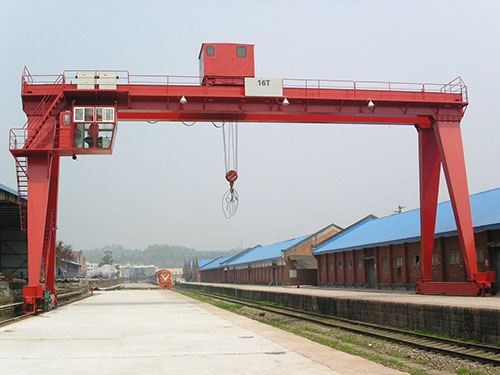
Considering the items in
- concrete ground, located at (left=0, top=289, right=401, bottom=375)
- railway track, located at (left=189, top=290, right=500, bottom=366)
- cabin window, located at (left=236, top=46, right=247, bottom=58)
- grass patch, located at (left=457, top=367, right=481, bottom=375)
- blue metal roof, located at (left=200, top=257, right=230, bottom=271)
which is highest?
cabin window, located at (left=236, top=46, right=247, bottom=58)

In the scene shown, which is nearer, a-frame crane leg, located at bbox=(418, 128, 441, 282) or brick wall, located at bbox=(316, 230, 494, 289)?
brick wall, located at bbox=(316, 230, 494, 289)

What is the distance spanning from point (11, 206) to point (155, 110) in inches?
540

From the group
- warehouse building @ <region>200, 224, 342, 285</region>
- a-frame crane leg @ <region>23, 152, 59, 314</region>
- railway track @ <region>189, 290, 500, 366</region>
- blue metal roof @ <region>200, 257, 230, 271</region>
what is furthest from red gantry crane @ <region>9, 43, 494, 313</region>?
blue metal roof @ <region>200, 257, 230, 271</region>

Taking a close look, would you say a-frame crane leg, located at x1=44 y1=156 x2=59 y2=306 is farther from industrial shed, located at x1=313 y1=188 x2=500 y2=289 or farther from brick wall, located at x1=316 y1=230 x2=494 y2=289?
industrial shed, located at x1=313 y1=188 x2=500 y2=289

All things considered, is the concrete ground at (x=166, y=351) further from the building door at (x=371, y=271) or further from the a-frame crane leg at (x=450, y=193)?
the building door at (x=371, y=271)

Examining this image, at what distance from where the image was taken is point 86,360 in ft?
32.0

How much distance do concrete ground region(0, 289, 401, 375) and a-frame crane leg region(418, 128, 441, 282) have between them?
11657 millimetres

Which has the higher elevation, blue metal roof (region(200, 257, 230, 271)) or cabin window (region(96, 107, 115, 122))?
cabin window (region(96, 107, 115, 122))

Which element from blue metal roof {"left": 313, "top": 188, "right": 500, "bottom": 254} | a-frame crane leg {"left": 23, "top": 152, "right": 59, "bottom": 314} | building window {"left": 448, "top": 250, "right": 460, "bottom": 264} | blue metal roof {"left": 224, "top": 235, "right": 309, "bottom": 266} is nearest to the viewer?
a-frame crane leg {"left": 23, "top": 152, "right": 59, "bottom": 314}

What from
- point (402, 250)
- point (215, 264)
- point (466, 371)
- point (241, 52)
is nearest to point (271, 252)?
point (402, 250)

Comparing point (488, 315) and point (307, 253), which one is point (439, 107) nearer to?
point (488, 315)

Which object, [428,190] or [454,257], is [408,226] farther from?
[428,190]

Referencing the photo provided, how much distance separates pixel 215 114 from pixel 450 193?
10955mm

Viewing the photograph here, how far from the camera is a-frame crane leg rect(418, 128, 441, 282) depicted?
24.9 meters
